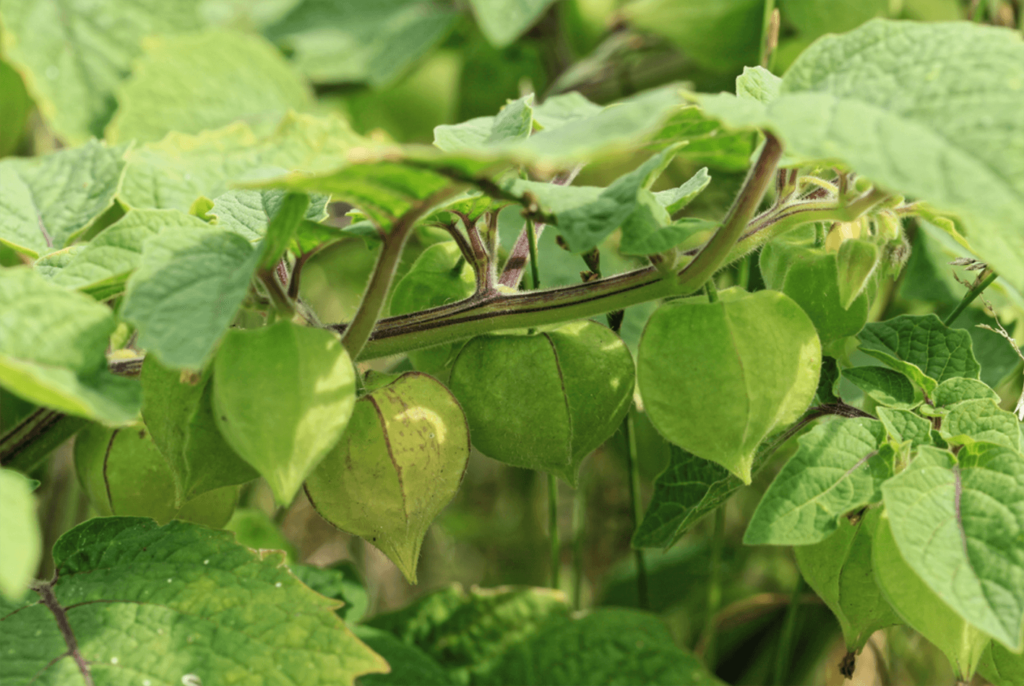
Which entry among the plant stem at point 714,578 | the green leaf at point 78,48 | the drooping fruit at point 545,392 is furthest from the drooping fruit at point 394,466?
the green leaf at point 78,48

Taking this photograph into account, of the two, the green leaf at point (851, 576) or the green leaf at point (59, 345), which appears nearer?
the green leaf at point (59, 345)

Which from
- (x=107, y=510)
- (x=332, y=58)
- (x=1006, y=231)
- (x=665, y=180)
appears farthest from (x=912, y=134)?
(x=332, y=58)

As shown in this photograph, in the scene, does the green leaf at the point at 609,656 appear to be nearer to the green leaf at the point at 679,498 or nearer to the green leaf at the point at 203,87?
the green leaf at the point at 679,498

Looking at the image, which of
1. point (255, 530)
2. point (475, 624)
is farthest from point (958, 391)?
point (255, 530)

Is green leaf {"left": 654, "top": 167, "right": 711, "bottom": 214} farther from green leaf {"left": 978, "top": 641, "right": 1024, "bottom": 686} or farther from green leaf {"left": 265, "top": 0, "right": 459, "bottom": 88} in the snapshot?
green leaf {"left": 265, "top": 0, "right": 459, "bottom": 88}

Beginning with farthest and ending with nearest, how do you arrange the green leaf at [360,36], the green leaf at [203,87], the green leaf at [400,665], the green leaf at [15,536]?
the green leaf at [360,36]
the green leaf at [203,87]
the green leaf at [400,665]
the green leaf at [15,536]

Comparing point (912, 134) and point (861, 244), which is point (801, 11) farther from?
point (912, 134)
